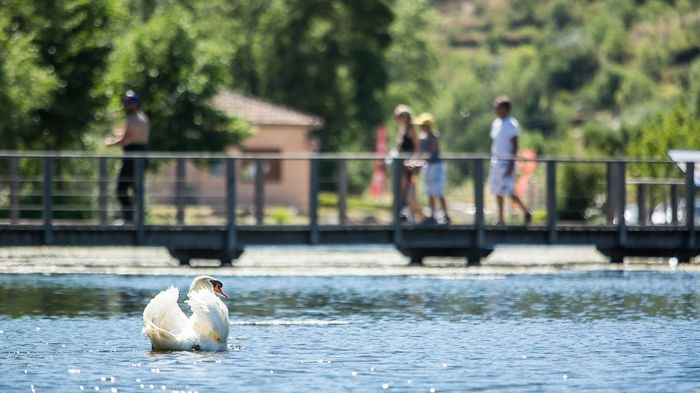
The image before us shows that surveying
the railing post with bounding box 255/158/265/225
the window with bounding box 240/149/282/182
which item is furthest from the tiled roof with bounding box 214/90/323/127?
the railing post with bounding box 255/158/265/225

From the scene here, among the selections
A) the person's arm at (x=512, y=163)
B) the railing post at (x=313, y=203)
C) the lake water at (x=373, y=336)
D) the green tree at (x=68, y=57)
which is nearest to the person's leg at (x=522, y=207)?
the person's arm at (x=512, y=163)

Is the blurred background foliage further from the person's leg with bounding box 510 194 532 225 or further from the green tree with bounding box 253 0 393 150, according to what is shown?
the person's leg with bounding box 510 194 532 225

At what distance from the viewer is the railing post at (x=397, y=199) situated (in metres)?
27.4

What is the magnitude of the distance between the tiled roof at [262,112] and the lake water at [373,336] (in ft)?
161

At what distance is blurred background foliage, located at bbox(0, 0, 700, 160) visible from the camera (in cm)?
3962

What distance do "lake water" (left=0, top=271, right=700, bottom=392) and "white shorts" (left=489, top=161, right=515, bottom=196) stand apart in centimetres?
227

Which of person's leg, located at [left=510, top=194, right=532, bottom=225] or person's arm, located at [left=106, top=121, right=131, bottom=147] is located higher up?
person's arm, located at [left=106, top=121, right=131, bottom=147]

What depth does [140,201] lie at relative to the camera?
87.0ft

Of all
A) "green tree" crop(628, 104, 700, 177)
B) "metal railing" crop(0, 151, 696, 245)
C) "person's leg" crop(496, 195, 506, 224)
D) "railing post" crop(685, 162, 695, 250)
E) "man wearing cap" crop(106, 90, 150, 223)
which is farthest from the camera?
"green tree" crop(628, 104, 700, 177)

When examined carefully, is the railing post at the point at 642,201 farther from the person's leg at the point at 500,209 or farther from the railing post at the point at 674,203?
the person's leg at the point at 500,209

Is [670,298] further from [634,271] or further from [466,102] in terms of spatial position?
[466,102]

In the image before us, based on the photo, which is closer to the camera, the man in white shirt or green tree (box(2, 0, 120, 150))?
the man in white shirt

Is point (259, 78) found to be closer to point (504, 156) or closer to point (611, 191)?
point (611, 191)

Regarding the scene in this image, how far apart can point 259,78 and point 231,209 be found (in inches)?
2418
